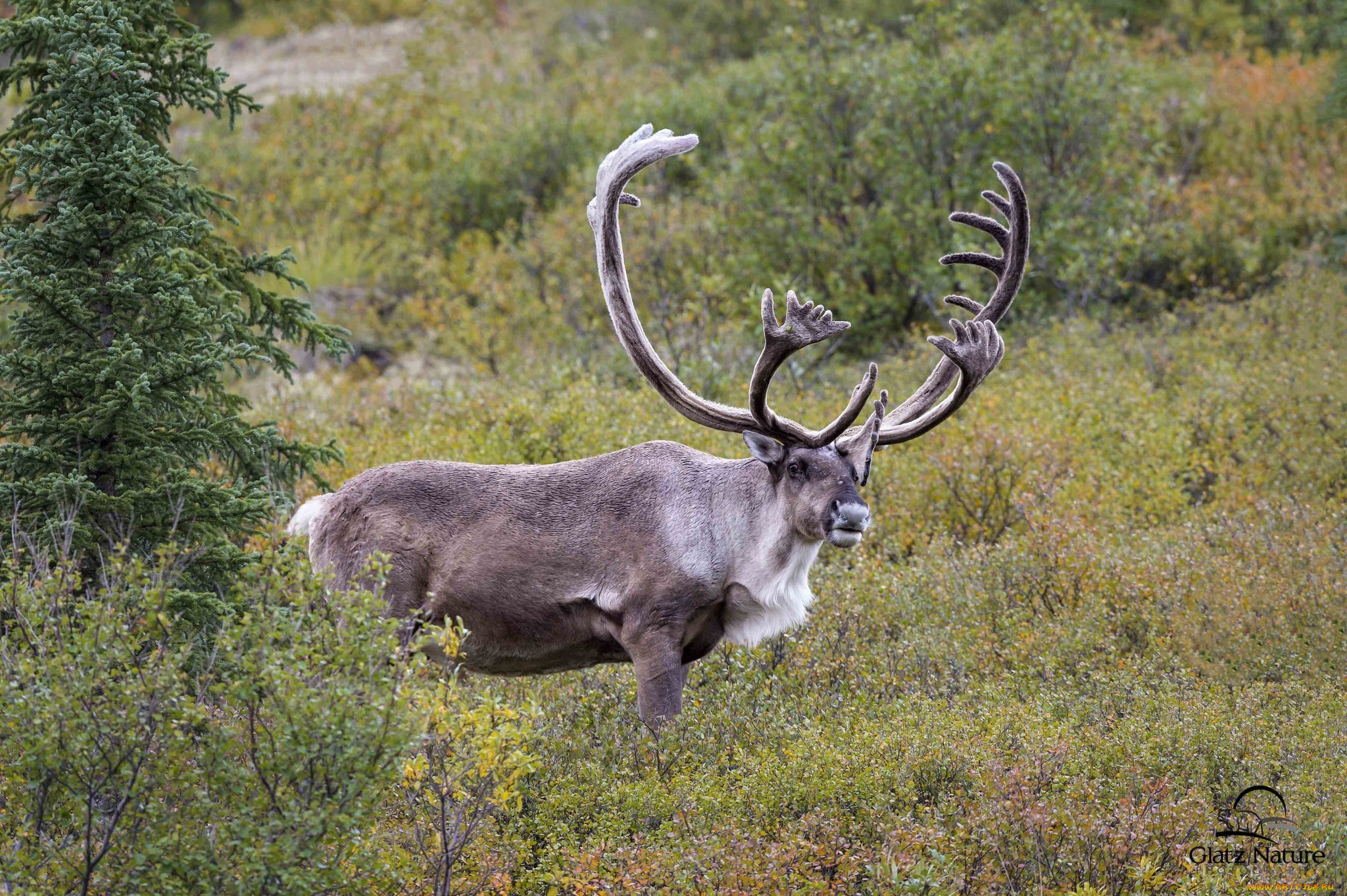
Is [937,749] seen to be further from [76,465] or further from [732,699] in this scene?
[76,465]

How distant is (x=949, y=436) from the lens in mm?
11711

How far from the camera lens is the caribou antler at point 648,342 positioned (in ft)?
23.3

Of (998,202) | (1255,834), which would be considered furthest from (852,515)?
(998,202)

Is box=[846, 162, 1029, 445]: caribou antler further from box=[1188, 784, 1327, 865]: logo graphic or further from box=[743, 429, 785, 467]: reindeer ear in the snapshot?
box=[1188, 784, 1327, 865]: logo graphic

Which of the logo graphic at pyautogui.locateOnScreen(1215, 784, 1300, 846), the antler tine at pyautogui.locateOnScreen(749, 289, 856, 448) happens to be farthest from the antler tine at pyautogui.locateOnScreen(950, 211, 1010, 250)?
the logo graphic at pyautogui.locateOnScreen(1215, 784, 1300, 846)

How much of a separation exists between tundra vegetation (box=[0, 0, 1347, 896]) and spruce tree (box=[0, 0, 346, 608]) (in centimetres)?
15

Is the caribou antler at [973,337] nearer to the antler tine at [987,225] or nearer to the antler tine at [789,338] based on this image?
the antler tine at [987,225]

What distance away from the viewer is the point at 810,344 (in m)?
7.55

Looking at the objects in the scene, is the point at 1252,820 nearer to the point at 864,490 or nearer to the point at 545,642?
the point at 545,642

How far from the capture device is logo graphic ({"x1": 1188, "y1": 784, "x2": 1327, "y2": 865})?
19.3 ft

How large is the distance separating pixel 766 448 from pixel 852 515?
2.27 ft

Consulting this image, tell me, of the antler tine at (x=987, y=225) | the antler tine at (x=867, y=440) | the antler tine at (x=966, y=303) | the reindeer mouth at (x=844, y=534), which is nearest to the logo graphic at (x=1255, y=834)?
the reindeer mouth at (x=844, y=534)

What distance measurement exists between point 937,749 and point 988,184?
10.9 metres

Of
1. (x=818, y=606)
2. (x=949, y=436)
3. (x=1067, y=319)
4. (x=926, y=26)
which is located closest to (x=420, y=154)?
(x=926, y=26)
